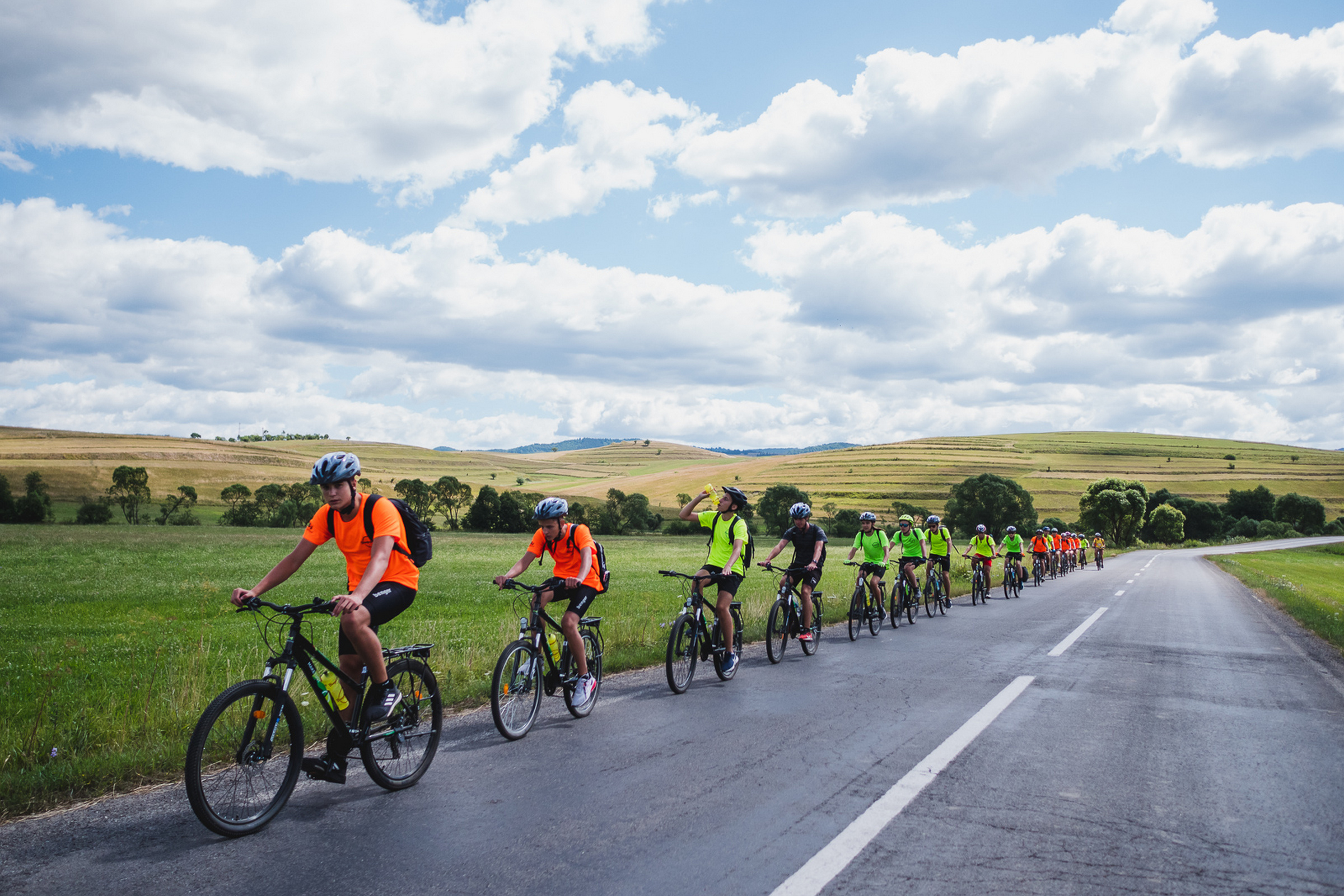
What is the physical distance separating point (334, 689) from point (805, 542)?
24.3 ft

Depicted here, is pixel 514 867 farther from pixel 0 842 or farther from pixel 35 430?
pixel 35 430

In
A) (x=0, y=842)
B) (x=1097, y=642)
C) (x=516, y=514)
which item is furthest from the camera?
(x=516, y=514)

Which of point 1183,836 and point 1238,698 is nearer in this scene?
point 1183,836

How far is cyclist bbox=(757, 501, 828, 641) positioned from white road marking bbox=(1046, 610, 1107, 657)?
136 inches

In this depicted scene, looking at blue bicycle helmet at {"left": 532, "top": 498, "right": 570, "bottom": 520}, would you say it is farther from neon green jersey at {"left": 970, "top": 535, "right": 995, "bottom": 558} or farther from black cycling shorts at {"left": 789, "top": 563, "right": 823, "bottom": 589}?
neon green jersey at {"left": 970, "top": 535, "right": 995, "bottom": 558}

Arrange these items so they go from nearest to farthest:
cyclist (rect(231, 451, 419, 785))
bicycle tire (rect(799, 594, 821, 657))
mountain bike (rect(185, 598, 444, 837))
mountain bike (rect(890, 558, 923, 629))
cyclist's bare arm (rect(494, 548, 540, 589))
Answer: mountain bike (rect(185, 598, 444, 837)), cyclist (rect(231, 451, 419, 785)), cyclist's bare arm (rect(494, 548, 540, 589)), bicycle tire (rect(799, 594, 821, 657)), mountain bike (rect(890, 558, 923, 629))

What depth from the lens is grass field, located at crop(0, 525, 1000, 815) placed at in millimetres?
5809

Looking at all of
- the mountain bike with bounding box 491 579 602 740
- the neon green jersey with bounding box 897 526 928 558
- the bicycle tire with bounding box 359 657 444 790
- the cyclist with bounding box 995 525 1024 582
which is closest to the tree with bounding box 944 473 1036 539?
the cyclist with bounding box 995 525 1024 582

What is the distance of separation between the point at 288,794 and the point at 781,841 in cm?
289

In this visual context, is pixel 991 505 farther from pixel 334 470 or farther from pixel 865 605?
pixel 334 470

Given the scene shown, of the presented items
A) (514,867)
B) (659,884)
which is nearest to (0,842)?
(514,867)

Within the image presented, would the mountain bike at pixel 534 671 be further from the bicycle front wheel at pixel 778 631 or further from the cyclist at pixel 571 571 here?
the bicycle front wheel at pixel 778 631

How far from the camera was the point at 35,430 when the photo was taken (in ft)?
374

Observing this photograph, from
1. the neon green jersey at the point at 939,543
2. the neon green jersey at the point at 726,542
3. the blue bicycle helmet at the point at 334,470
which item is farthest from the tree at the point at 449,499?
the blue bicycle helmet at the point at 334,470
